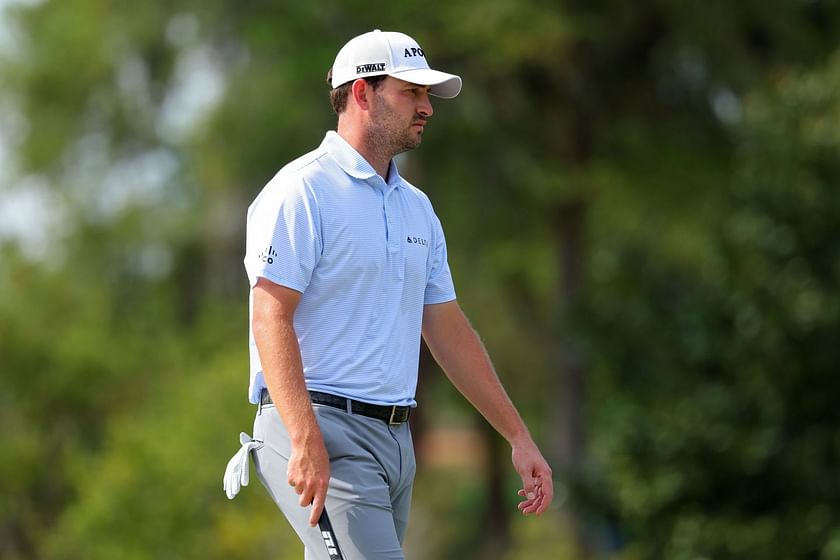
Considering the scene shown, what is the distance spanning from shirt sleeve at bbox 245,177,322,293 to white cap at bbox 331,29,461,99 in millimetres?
398

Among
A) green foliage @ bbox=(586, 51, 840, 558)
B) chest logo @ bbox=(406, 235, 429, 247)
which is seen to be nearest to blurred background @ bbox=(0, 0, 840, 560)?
green foliage @ bbox=(586, 51, 840, 558)

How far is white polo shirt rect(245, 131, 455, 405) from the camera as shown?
438 centimetres

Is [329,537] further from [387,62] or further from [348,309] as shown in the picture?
[387,62]

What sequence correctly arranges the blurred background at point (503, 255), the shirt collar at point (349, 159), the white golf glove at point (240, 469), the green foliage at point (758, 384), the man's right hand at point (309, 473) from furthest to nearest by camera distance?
the blurred background at point (503, 255) → the green foliage at point (758, 384) → the shirt collar at point (349, 159) → the white golf glove at point (240, 469) → the man's right hand at point (309, 473)

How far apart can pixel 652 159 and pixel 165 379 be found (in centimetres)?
882

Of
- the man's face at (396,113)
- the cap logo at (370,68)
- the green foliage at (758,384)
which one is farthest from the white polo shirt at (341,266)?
the green foliage at (758,384)

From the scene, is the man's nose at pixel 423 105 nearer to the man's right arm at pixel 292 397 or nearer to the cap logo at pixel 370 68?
the cap logo at pixel 370 68

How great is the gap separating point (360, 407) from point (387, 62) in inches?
40.2

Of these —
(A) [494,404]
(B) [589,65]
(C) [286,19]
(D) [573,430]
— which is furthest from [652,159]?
(A) [494,404]

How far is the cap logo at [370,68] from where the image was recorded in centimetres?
454

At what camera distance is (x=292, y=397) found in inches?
166

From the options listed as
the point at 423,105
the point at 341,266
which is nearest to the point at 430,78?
the point at 423,105

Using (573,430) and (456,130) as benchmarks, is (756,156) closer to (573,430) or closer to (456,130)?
(456,130)

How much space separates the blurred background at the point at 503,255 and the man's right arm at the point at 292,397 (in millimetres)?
10694
